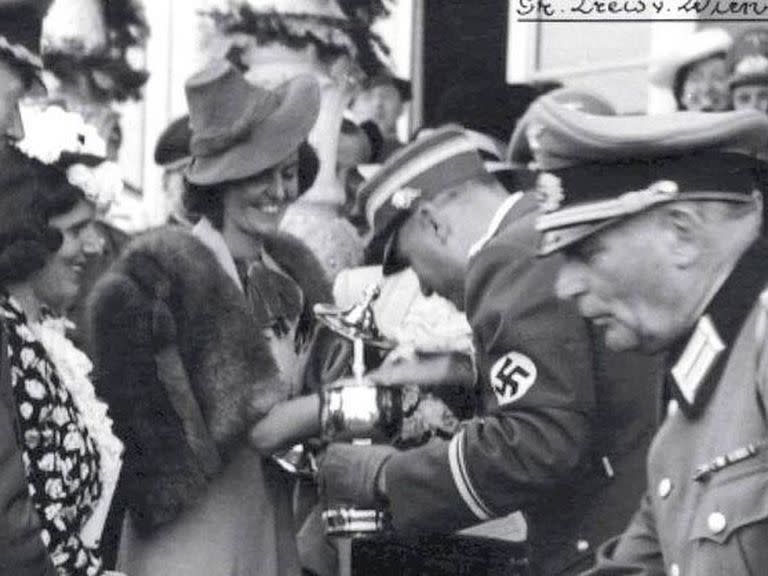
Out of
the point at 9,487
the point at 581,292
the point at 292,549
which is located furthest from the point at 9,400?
the point at 292,549

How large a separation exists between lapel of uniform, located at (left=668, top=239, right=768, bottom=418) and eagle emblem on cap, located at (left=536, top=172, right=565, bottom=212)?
1.52ft

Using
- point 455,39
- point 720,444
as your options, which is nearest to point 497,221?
point 720,444

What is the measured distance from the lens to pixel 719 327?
460 cm

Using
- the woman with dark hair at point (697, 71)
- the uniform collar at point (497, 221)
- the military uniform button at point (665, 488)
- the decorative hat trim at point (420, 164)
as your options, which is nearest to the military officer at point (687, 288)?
the military uniform button at point (665, 488)

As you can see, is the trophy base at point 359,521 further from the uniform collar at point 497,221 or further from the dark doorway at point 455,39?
the dark doorway at point 455,39

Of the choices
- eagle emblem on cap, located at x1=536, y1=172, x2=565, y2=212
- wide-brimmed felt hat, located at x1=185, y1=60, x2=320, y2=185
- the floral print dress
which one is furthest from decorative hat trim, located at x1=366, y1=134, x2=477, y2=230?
eagle emblem on cap, located at x1=536, y1=172, x2=565, y2=212

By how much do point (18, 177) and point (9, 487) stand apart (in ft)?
3.13

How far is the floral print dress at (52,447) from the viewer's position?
5543 mm

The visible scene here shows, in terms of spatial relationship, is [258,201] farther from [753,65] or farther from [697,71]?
[697,71]

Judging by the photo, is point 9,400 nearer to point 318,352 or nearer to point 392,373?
point 392,373

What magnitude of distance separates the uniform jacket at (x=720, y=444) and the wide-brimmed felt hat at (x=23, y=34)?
1612mm

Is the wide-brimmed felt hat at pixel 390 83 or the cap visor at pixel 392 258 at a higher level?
the cap visor at pixel 392 258

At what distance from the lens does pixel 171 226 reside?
22.4ft

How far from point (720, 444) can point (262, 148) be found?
281 centimetres
